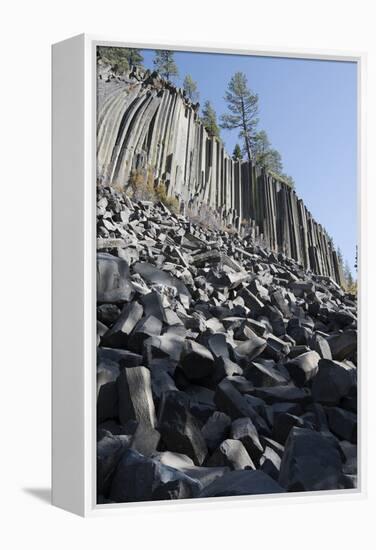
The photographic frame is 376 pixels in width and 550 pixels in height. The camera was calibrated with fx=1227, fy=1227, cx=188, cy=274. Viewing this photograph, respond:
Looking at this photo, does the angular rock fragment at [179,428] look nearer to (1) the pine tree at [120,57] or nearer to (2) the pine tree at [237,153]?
(2) the pine tree at [237,153]

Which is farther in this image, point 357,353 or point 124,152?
point 357,353

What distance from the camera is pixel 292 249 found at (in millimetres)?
7781

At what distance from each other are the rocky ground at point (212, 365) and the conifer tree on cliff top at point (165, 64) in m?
0.80

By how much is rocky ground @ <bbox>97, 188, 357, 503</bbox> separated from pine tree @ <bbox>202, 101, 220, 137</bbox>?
1.88 feet

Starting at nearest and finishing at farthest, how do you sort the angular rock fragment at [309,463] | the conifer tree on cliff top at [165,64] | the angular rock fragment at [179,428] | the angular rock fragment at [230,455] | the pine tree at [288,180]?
the angular rock fragment at [179,428] → the angular rock fragment at [230,455] → the conifer tree on cliff top at [165,64] → the angular rock fragment at [309,463] → the pine tree at [288,180]

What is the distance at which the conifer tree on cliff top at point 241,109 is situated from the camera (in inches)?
297

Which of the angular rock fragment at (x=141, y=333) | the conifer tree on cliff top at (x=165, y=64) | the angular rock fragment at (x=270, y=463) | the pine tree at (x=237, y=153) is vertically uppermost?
the conifer tree on cliff top at (x=165, y=64)

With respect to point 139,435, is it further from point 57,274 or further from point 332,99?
point 332,99

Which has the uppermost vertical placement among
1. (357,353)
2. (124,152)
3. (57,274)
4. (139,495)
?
(124,152)

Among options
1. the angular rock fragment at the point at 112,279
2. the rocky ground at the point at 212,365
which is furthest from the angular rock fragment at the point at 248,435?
the angular rock fragment at the point at 112,279

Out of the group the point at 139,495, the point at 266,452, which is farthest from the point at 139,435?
the point at 266,452

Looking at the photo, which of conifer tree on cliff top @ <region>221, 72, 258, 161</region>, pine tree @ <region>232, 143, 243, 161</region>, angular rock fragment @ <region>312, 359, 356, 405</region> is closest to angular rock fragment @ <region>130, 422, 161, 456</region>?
angular rock fragment @ <region>312, 359, 356, 405</region>

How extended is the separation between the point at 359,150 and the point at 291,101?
0.56 m

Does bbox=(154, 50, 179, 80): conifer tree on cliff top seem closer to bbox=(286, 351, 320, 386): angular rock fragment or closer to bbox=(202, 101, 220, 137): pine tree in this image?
bbox=(202, 101, 220, 137): pine tree
